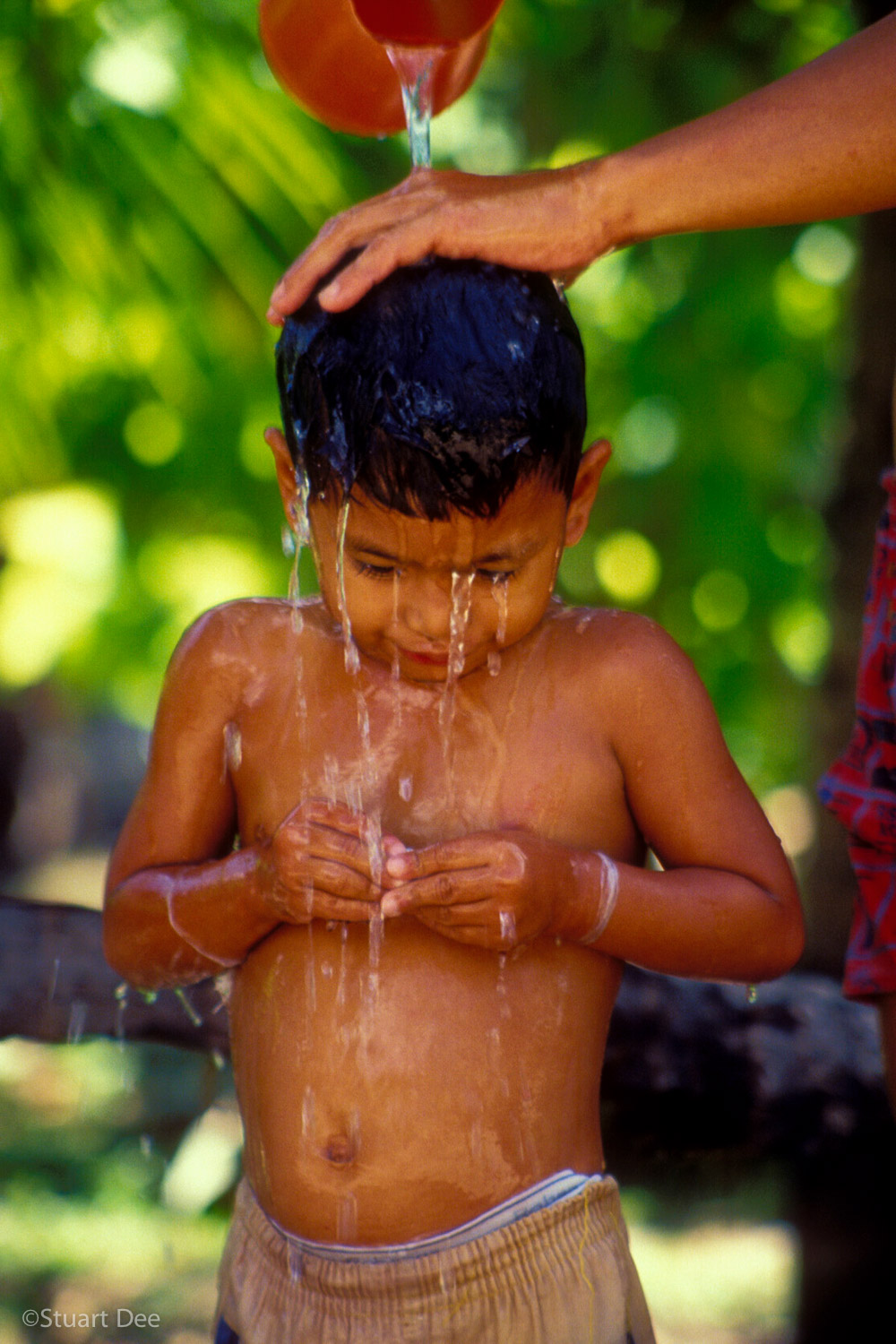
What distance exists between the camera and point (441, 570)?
5.57 feet

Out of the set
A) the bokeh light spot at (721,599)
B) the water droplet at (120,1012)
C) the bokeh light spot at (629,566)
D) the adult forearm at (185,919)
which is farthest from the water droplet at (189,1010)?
the bokeh light spot at (721,599)

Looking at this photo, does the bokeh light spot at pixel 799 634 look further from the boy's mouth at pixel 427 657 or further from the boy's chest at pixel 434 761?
the boy's mouth at pixel 427 657

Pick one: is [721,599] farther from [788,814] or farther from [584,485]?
[584,485]

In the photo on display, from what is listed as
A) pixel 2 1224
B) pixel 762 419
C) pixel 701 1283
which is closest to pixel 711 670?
pixel 762 419

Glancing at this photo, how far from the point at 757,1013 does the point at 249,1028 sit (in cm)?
164

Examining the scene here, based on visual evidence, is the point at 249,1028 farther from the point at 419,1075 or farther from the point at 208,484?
the point at 208,484

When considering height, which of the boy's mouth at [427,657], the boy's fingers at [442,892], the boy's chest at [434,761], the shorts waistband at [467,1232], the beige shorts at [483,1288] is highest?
the boy's mouth at [427,657]

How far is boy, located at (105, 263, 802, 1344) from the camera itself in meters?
1.69

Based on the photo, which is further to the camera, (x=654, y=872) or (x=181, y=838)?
(x=181, y=838)

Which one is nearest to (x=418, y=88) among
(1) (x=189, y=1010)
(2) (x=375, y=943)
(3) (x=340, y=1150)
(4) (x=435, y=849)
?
(4) (x=435, y=849)

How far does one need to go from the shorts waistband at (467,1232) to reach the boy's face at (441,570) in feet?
2.38

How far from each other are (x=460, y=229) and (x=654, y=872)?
900 millimetres

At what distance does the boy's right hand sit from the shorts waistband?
→ 453 mm

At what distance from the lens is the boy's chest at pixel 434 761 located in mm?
1908
